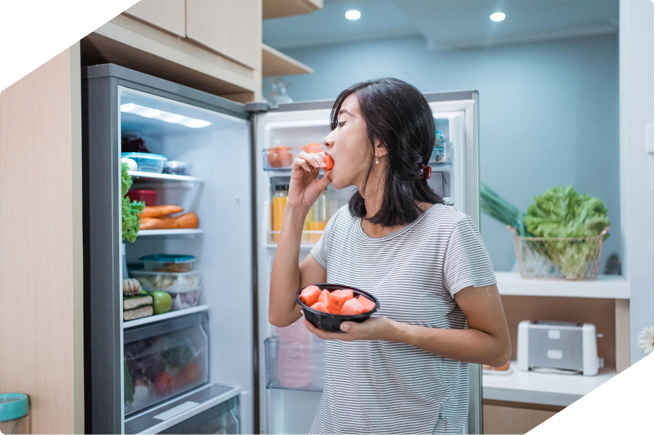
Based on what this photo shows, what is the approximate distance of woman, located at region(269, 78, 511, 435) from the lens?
1.12 m

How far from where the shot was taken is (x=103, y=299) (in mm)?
1479

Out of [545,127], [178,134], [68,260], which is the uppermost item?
[545,127]

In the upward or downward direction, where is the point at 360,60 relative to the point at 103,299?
upward

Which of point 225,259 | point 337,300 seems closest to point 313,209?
point 225,259

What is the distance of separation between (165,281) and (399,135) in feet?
4.04

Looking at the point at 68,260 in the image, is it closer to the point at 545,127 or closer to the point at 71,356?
the point at 71,356

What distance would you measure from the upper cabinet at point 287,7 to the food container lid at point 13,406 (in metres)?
1.88

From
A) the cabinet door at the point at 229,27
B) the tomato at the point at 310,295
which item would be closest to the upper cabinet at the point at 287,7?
the cabinet door at the point at 229,27

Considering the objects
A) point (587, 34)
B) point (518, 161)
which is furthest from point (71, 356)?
point (587, 34)

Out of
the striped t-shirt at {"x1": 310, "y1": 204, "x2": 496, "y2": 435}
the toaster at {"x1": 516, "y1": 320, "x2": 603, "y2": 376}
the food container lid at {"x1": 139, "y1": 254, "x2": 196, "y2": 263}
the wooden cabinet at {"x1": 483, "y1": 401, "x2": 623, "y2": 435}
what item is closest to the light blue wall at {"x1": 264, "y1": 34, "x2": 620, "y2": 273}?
the toaster at {"x1": 516, "y1": 320, "x2": 603, "y2": 376}

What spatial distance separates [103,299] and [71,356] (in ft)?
0.53

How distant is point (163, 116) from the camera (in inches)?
75.0

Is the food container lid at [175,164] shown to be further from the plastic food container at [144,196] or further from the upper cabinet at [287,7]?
the upper cabinet at [287,7]

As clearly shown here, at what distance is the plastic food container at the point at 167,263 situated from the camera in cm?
213
